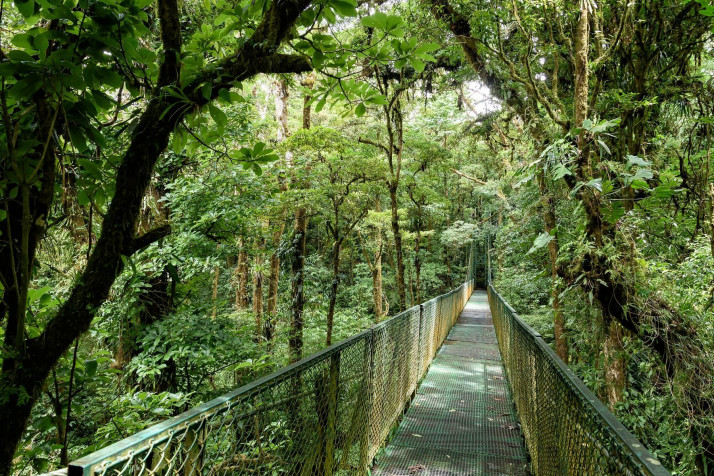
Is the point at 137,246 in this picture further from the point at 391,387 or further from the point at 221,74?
the point at 391,387

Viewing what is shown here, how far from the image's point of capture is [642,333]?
8.76 feet

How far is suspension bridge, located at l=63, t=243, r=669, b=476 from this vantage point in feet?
3.69

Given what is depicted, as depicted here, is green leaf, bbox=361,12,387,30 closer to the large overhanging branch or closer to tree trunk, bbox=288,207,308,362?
the large overhanging branch

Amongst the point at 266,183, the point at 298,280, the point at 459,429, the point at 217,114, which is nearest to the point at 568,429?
the point at 217,114

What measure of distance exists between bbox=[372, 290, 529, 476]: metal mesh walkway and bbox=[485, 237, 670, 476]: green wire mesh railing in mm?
362

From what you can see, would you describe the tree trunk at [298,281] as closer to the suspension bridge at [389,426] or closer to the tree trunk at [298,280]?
the tree trunk at [298,280]

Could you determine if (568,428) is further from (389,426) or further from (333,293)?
(333,293)

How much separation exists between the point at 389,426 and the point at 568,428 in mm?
2039

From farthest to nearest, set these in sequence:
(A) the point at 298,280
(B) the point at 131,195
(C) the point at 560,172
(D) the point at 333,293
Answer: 1. (A) the point at 298,280
2. (D) the point at 333,293
3. (C) the point at 560,172
4. (B) the point at 131,195

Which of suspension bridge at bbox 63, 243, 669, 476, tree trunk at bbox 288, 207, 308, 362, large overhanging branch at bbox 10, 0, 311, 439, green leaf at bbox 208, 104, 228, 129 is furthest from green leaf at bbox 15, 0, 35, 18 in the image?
tree trunk at bbox 288, 207, 308, 362

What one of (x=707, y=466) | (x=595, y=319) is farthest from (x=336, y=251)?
(x=707, y=466)

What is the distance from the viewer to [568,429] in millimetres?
1855

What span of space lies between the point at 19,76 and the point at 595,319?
13.2 ft

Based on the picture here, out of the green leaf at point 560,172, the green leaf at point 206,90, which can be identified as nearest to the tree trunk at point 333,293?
the green leaf at point 560,172
